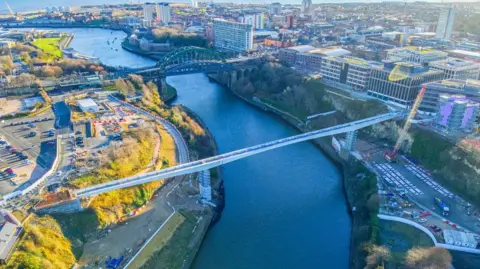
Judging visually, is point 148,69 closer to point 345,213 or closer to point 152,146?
point 152,146

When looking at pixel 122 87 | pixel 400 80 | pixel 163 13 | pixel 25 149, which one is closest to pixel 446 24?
pixel 400 80

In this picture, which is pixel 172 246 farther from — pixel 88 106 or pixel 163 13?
pixel 163 13

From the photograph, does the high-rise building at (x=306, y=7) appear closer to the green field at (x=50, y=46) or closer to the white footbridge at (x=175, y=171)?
the green field at (x=50, y=46)

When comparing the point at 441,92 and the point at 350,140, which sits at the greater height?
the point at 441,92

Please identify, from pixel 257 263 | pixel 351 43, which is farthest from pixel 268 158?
pixel 351 43

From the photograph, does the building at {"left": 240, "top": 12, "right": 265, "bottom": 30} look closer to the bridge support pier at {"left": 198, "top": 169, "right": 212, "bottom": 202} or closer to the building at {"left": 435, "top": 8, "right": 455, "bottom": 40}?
the building at {"left": 435, "top": 8, "right": 455, "bottom": 40}

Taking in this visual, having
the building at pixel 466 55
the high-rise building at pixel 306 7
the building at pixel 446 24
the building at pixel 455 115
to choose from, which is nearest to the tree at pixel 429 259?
the building at pixel 455 115
